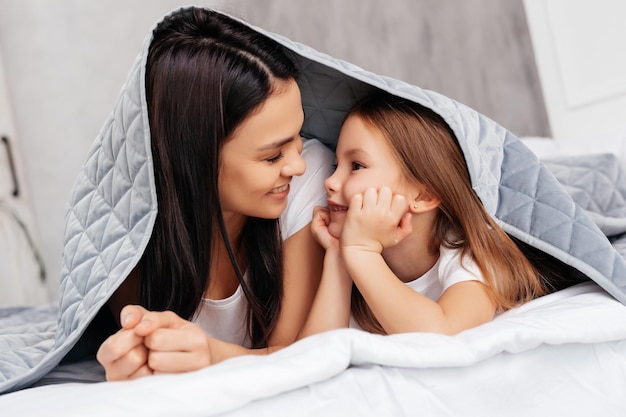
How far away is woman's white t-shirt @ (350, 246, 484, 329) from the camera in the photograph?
112 cm

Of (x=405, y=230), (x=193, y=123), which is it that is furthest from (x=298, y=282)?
(x=193, y=123)

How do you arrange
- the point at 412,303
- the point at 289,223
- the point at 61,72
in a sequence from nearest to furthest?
1. the point at 412,303
2. the point at 289,223
3. the point at 61,72

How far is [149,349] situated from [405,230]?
49 centimetres

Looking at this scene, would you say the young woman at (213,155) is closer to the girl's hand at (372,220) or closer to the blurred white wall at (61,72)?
the girl's hand at (372,220)

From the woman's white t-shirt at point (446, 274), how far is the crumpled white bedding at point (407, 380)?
185 millimetres

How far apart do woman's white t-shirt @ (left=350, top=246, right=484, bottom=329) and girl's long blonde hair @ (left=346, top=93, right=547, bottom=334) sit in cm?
1

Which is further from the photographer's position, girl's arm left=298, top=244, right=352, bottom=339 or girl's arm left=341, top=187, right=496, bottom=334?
girl's arm left=298, top=244, right=352, bottom=339

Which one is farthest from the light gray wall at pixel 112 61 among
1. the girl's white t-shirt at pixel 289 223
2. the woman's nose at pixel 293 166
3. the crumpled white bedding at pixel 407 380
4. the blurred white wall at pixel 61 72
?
the crumpled white bedding at pixel 407 380

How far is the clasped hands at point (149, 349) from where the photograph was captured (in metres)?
0.85

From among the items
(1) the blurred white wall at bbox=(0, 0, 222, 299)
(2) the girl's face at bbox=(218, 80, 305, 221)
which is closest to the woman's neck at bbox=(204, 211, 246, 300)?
(2) the girl's face at bbox=(218, 80, 305, 221)

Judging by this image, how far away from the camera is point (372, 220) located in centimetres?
112

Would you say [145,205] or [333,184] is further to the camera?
[333,184]

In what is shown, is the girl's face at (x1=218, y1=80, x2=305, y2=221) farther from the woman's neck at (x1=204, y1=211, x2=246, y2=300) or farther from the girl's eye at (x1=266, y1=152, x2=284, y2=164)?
the woman's neck at (x1=204, y1=211, x2=246, y2=300)

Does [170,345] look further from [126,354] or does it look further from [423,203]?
[423,203]
